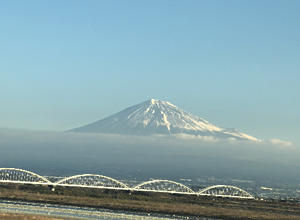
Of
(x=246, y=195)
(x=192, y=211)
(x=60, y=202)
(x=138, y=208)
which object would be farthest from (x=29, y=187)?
(x=246, y=195)

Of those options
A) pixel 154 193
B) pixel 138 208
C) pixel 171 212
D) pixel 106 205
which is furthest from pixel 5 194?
pixel 154 193

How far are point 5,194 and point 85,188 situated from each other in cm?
4776

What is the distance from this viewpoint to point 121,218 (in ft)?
283

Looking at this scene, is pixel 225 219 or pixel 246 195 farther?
pixel 246 195

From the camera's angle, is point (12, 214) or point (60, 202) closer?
point (12, 214)

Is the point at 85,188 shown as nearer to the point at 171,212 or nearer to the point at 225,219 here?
the point at 171,212

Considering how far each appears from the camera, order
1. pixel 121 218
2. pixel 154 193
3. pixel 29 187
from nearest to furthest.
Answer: pixel 121 218 → pixel 29 187 → pixel 154 193

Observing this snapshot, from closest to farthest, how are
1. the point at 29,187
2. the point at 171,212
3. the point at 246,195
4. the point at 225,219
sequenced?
the point at 225,219, the point at 171,212, the point at 29,187, the point at 246,195

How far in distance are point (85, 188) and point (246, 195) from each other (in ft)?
223

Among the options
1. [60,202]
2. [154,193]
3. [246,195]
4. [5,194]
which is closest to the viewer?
[60,202]

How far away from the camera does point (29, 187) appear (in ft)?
484

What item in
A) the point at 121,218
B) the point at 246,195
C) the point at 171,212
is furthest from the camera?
the point at 246,195

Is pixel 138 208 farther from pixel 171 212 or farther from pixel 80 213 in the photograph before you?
pixel 80 213

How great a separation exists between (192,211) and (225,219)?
11813 mm
